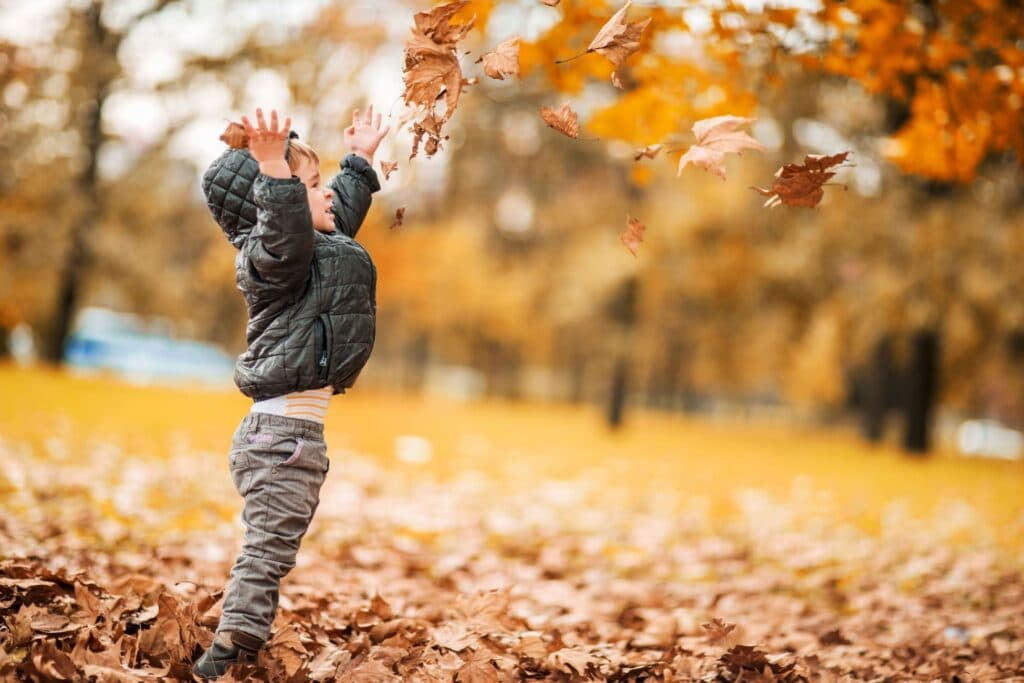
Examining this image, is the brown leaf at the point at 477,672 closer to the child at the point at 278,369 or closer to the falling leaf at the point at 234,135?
the child at the point at 278,369

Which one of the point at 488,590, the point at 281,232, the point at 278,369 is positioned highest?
the point at 281,232

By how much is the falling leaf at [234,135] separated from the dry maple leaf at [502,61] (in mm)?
705

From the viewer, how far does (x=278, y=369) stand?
252cm

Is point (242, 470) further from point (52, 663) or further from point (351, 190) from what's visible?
point (351, 190)

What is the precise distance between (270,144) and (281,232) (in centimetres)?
23

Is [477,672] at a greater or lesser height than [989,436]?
lesser

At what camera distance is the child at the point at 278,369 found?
8.21 feet

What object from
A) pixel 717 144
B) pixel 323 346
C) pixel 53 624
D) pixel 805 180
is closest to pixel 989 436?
pixel 805 180

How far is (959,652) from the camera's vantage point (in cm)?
336

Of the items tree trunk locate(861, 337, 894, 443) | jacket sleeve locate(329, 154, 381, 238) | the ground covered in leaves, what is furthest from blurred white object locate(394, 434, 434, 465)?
tree trunk locate(861, 337, 894, 443)

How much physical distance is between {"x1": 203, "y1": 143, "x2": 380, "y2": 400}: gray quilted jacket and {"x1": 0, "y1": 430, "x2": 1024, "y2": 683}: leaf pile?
87 cm

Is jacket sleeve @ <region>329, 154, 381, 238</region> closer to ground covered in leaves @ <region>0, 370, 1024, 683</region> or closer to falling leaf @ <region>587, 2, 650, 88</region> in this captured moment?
falling leaf @ <region>587, 2, 650, 88</region>

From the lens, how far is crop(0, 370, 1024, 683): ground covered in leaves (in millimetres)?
2814

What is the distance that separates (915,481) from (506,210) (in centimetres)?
2188
